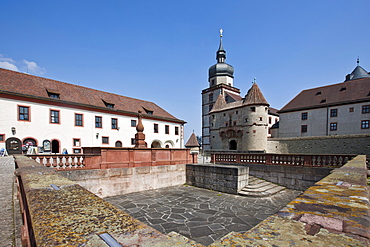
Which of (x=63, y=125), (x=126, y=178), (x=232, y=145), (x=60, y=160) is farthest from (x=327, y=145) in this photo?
(x=63, y=125)

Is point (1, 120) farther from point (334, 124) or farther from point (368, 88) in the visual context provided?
point (368, 88)

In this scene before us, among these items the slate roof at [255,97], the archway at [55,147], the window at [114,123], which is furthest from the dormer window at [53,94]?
the slate roof at [255,97]

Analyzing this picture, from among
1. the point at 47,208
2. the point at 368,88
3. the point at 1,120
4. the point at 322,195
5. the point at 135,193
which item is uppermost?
the point at 368,88

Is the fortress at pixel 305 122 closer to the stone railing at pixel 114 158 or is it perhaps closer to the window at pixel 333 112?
the window at pixel 333 112

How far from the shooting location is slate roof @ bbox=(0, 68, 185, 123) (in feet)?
61.7

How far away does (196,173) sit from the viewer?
1260 centimetres

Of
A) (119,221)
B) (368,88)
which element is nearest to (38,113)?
(119,221)

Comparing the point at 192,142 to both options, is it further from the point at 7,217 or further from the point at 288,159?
the point at 7,217

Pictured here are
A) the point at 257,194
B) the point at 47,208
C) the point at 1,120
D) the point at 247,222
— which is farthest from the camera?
the point at 1,120

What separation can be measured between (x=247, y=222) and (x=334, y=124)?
3079 cm

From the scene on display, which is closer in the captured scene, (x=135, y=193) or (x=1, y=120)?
(x=135, y=193)

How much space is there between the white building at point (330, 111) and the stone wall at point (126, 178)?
1103 inches

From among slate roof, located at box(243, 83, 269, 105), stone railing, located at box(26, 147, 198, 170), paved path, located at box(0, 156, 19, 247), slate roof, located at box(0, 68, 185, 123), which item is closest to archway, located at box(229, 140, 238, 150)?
slate roof, located at box(243, 83, 269, 105)

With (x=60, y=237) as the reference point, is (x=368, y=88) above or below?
above
